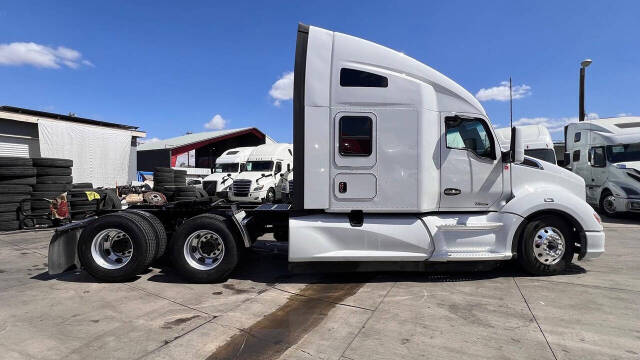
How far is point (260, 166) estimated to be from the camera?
17.2 m

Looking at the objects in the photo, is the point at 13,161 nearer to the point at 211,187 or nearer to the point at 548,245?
the point at 211,187

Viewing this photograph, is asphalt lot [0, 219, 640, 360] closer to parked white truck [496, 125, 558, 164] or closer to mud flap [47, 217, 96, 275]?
mud flap [47, 217, 96, 275]

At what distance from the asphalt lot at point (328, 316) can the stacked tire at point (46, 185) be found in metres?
5.76

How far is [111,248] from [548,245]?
6.42 meters

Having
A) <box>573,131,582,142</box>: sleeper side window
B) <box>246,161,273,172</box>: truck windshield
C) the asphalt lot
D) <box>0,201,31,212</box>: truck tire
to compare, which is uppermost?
<box>573,131,582,142</box>: sleeper side window

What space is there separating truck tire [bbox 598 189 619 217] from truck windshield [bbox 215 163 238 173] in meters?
15.5

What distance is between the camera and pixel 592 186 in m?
12.7

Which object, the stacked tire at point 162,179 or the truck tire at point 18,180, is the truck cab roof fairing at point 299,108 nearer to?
the truck tire at point 18,180

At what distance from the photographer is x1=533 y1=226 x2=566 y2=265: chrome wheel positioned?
16.8ft

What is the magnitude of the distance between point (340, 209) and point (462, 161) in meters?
1.92

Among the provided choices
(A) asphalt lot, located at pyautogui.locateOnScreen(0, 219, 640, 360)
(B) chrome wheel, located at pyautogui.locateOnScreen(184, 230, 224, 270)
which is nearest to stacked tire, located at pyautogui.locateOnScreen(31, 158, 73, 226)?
(A) asphalt lot, located at pyautogui.locateOnScreen(0, 219, 640, 360)

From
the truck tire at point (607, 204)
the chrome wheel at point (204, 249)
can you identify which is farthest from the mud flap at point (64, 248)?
the truck tire at point (607, 204)

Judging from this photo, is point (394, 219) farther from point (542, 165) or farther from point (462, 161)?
point (542, 165)

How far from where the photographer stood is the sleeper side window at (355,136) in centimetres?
490
